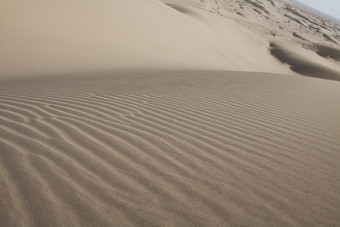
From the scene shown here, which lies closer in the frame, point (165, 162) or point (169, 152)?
point (165, 162)

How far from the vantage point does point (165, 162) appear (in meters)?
2.37

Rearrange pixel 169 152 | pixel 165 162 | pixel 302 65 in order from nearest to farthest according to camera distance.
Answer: pixel 165 162, pixel 169 152, pixel 302 65

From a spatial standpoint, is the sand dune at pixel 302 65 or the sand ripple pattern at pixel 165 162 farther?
the sand dune at pixel 302 65

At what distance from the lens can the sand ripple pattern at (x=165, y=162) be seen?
5.88 feet

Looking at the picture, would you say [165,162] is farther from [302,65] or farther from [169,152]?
[302,65]

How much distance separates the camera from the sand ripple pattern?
5.88 ft

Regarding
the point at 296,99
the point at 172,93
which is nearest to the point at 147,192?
the point at 172,93

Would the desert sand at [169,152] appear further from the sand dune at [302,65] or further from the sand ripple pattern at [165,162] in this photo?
the sand dune at [302,65]

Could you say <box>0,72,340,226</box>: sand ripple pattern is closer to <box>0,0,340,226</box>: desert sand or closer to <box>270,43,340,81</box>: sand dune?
<box>0,0,340,226</box>: desert sand

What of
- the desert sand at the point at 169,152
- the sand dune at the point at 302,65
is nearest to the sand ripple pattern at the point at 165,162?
the desert sand at the point at 169,152

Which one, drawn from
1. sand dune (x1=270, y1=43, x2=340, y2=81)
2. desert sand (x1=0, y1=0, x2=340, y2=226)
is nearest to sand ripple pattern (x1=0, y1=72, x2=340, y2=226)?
desert sand (x1=0, y1=0, x2=340, y2=226)

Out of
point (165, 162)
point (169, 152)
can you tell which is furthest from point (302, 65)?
point (165, 162)

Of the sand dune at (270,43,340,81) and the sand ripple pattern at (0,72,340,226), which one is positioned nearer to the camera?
the sand ripple pattern at (0,72,340,226)

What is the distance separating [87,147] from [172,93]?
8.03 feet
